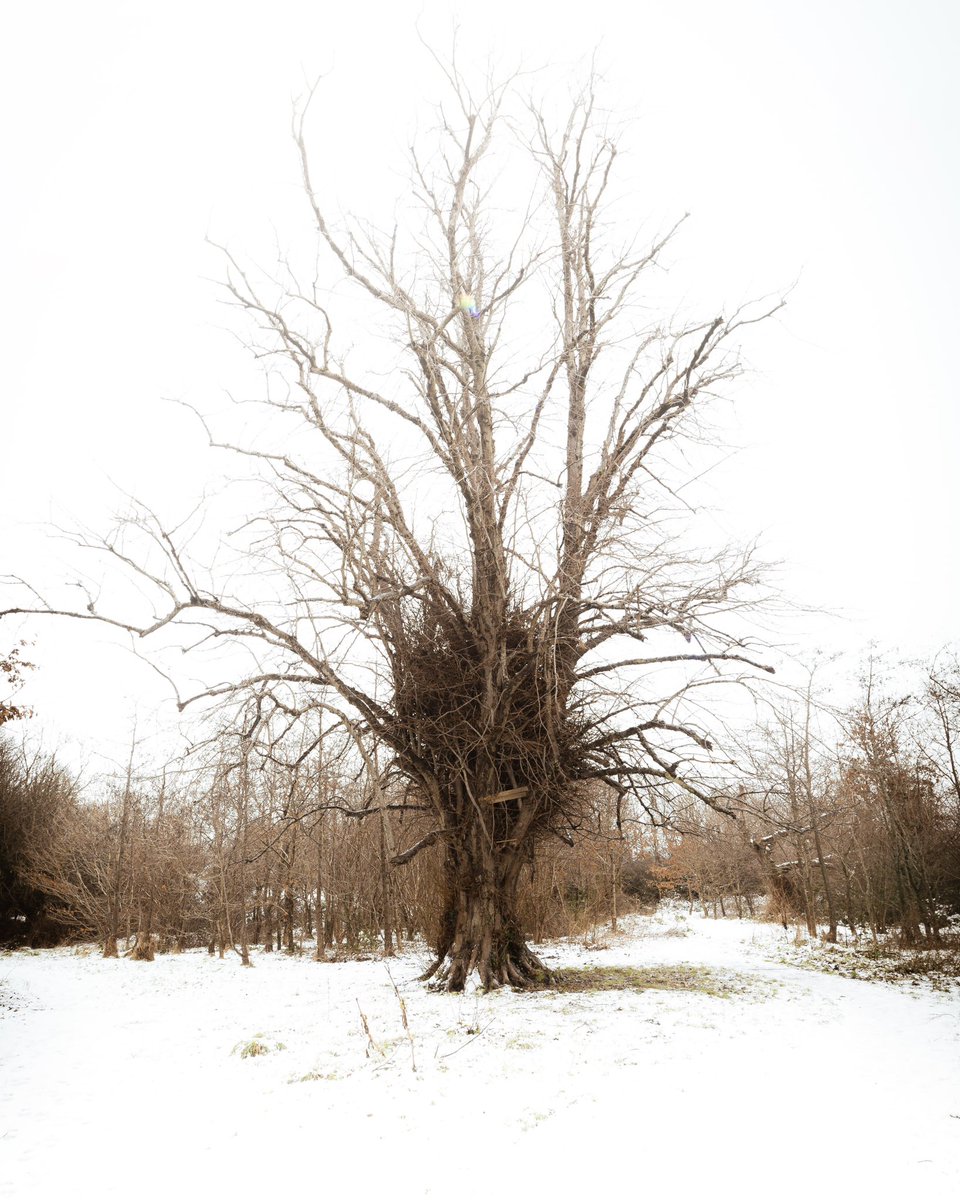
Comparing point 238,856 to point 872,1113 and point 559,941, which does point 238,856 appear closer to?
point 559,941

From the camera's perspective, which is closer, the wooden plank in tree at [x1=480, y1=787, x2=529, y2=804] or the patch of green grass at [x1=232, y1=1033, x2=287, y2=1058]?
the patch of green grass at [x1=232, y1=1033, x2=287, y2=1058]

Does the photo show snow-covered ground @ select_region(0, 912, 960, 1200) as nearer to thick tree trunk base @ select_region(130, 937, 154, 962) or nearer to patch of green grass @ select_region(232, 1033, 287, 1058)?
patch of green grass @ select_region(232, 1033, 287, 1058)

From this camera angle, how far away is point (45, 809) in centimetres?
2722

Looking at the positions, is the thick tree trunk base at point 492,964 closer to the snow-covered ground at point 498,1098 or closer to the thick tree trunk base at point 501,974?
the thick tree trunk base at point 501,974

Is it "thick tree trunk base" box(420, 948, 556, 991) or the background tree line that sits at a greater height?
the background tree line

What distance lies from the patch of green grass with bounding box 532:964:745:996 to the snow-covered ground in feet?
2.09

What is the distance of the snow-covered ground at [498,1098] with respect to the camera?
3984 mm

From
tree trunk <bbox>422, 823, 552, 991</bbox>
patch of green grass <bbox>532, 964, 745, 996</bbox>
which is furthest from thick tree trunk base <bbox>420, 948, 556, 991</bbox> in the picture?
patch of green grass <bbox>532, 964, 745, 996</bbox>

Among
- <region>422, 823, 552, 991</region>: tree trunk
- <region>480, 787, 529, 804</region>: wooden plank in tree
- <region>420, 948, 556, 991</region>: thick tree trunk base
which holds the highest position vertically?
<region>480, 787, 529, 804</region>: wooden plank in tree

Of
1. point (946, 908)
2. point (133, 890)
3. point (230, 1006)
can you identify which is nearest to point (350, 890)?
point (133, 890)

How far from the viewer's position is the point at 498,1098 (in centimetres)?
509

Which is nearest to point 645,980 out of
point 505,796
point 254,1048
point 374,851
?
point 505,796

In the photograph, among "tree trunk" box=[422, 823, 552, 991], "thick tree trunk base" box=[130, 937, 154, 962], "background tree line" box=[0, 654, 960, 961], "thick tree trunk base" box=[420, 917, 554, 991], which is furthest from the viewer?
"thick tree trunk base" box=[130, 937, 154, 962]

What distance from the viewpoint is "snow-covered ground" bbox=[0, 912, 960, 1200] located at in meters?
3.98
